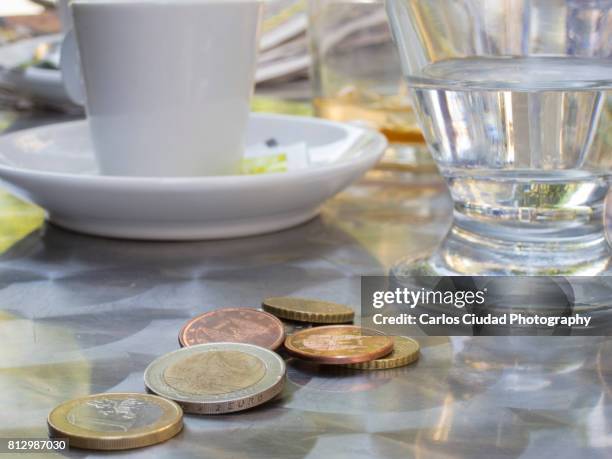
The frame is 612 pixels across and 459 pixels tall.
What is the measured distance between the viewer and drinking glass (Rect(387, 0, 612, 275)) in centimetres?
45

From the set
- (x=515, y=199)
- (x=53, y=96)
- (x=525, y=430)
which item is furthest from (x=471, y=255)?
(x=53, y=96)

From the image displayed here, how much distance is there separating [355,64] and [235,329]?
497 millimetres

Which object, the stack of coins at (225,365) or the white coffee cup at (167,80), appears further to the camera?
the white coffee cup at (167,80)

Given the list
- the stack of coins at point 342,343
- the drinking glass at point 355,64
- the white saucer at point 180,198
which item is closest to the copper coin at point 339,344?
the stack of coins at point 342,343

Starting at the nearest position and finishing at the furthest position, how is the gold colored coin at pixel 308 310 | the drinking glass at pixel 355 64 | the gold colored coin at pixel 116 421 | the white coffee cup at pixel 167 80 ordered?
the gold colored coin at pixel 116 421 → the gold colored coin at pixel 308 310 → the white coffee cup at pixel 167 80 → the drinking glass at pixel 355 64

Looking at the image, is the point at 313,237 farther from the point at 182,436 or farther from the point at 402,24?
the point at 182,436

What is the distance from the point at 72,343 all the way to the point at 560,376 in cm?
20

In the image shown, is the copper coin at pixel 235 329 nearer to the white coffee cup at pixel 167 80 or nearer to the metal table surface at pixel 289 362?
the metal table surface at pixel 289 362

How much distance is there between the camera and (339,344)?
0.39m

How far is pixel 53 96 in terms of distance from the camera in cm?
106

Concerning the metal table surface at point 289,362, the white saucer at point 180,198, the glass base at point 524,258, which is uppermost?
the white saucer at point 180,198

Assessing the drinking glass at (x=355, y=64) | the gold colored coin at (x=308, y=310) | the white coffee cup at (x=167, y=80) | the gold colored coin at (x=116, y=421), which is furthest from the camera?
the drinking glass at (x=355, y=64)

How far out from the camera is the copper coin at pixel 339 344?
1.22 ft

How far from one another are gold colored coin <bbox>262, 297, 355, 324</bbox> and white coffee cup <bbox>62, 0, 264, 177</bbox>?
181mm
